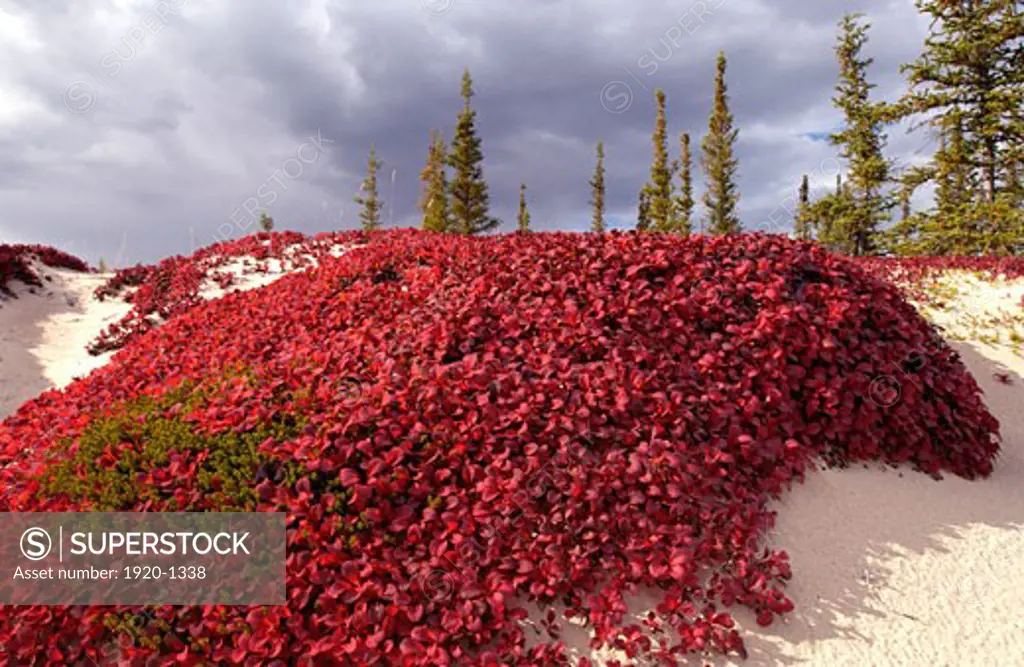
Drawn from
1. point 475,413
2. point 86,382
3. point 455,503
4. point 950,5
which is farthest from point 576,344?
point 950,5

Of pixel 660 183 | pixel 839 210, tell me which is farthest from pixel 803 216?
pixel 660 183

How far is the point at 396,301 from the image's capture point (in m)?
6.83

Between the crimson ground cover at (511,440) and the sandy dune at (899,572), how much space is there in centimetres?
24

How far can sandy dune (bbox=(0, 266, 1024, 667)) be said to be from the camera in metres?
4.14

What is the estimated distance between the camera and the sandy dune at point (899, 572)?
4.14 metres

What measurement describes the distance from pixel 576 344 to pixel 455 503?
6.47 ft

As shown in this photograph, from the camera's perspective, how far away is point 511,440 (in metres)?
4.80

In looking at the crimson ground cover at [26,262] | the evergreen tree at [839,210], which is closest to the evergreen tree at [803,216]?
the evergreen tree at [839,210]

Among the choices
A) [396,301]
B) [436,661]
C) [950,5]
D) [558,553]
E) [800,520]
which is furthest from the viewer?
[950,5]

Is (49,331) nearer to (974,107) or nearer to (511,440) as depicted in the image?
(511,440)

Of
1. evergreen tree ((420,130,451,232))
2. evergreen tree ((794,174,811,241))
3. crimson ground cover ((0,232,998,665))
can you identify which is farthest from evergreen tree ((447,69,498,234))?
crimson ground cover ((0,232,998,665))

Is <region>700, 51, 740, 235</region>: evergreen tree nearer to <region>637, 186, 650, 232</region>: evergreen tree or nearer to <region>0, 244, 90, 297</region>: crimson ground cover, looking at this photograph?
<region>637, 186, 650, 232</region>: evergreen tree

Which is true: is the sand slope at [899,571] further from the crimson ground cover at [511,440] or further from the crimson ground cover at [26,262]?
the crimson ground cover at [26,262]

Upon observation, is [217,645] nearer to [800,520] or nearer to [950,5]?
[800,520]
